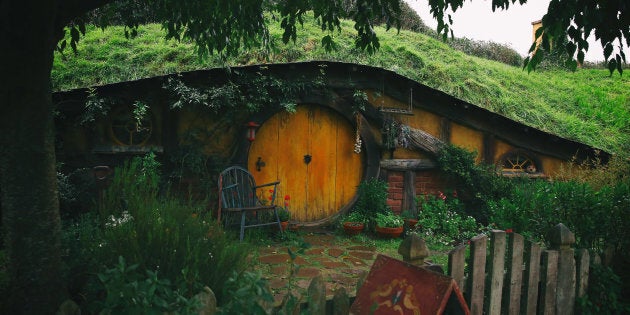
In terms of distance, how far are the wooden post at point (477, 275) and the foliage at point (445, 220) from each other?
3.74m

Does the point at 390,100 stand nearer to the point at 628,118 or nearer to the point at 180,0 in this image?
the point at 180,0

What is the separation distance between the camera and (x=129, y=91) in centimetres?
563

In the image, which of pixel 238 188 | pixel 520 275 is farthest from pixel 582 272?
pixel 238 188

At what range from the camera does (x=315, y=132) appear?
259 inches

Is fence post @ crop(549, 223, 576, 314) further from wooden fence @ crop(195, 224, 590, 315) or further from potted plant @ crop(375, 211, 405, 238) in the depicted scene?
potted plant @ crop(375, 211, 405, 238)

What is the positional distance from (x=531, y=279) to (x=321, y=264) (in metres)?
2.62

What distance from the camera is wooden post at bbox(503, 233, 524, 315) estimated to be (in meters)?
2.34

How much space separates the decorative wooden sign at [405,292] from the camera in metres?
1.76

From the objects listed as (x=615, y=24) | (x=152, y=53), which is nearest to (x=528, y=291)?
(x=615, y=24)

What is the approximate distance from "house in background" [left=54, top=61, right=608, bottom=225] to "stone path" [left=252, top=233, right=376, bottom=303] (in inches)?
42.9

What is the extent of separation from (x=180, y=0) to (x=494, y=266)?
309cm

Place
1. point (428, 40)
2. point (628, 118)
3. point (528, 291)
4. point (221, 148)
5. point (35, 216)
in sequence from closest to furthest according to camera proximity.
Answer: point (35, 216) < point (528, 291) < point (221, 148) < point (628, 118) < point (428, 40)

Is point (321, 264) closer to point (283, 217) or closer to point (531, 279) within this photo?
point (283, 217)

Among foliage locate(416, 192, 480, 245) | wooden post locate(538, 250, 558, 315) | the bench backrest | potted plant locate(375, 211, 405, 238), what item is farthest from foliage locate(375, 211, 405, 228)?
wooden post locate(538, 250, 558, 315)
